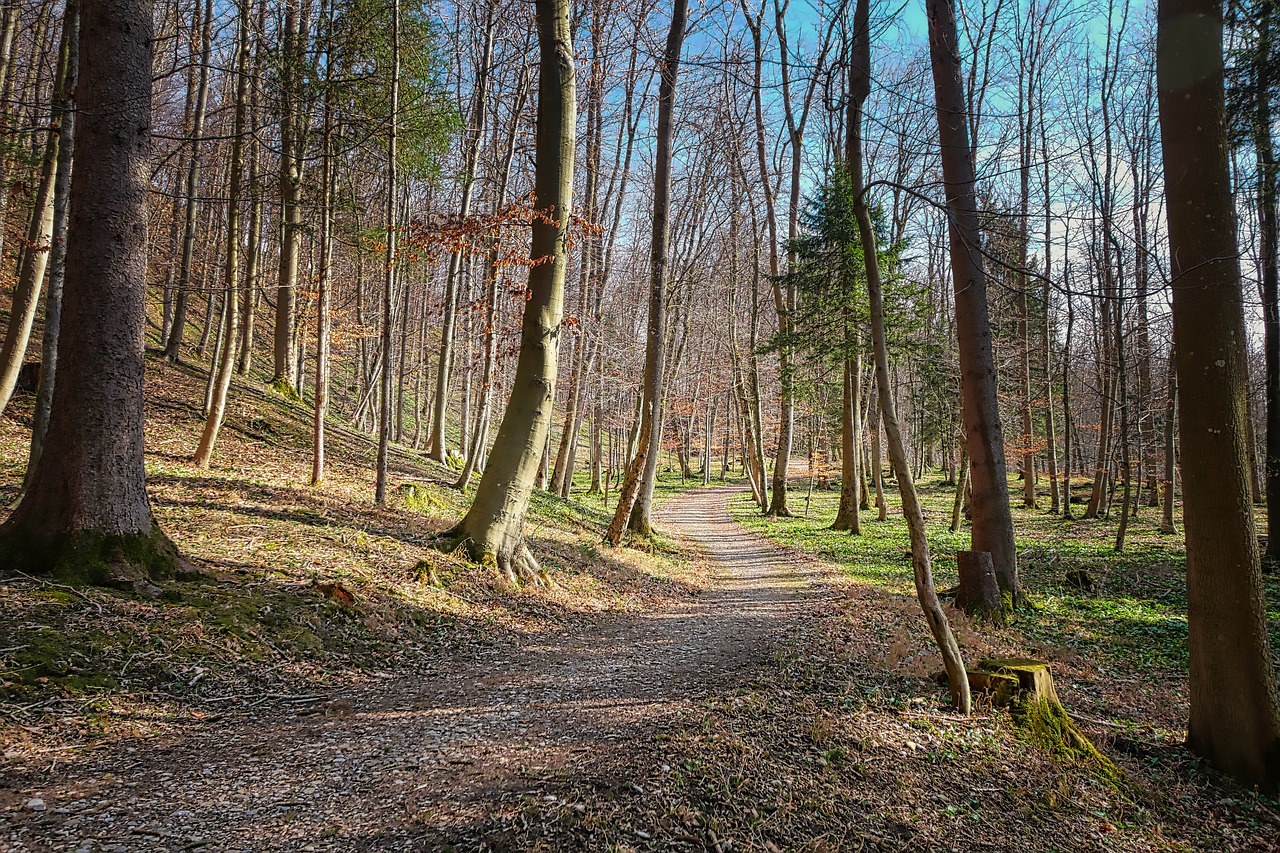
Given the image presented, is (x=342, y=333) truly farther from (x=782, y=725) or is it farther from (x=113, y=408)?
(x=782, y=725)

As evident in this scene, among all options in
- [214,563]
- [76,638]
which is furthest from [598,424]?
[76,638]

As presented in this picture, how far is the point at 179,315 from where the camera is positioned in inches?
570

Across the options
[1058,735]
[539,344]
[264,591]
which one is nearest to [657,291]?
[539,344]

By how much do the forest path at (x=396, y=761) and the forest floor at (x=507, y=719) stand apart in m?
0.02

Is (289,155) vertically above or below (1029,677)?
above

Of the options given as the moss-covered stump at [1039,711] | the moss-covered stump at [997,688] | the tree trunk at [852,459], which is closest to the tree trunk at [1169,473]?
the tree trunk at [852,459]

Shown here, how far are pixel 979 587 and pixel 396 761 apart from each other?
25.4 feet

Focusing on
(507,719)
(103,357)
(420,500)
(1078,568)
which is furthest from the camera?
(1078,568)

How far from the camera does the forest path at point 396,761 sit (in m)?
3.04

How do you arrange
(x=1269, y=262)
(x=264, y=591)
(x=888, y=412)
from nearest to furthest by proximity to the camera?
(x=888, y=412)
(x=264, y=591)
(x=1269, y=262)

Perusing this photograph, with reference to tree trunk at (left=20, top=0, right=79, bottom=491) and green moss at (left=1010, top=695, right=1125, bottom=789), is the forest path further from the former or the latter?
tree trunk at (left=20, top=0, right=79, bottom=491)

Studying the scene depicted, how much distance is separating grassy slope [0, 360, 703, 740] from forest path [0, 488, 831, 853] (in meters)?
0.51

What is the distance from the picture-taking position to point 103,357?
5336mm

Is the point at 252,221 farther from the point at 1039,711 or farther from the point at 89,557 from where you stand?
the point at 1039,711
